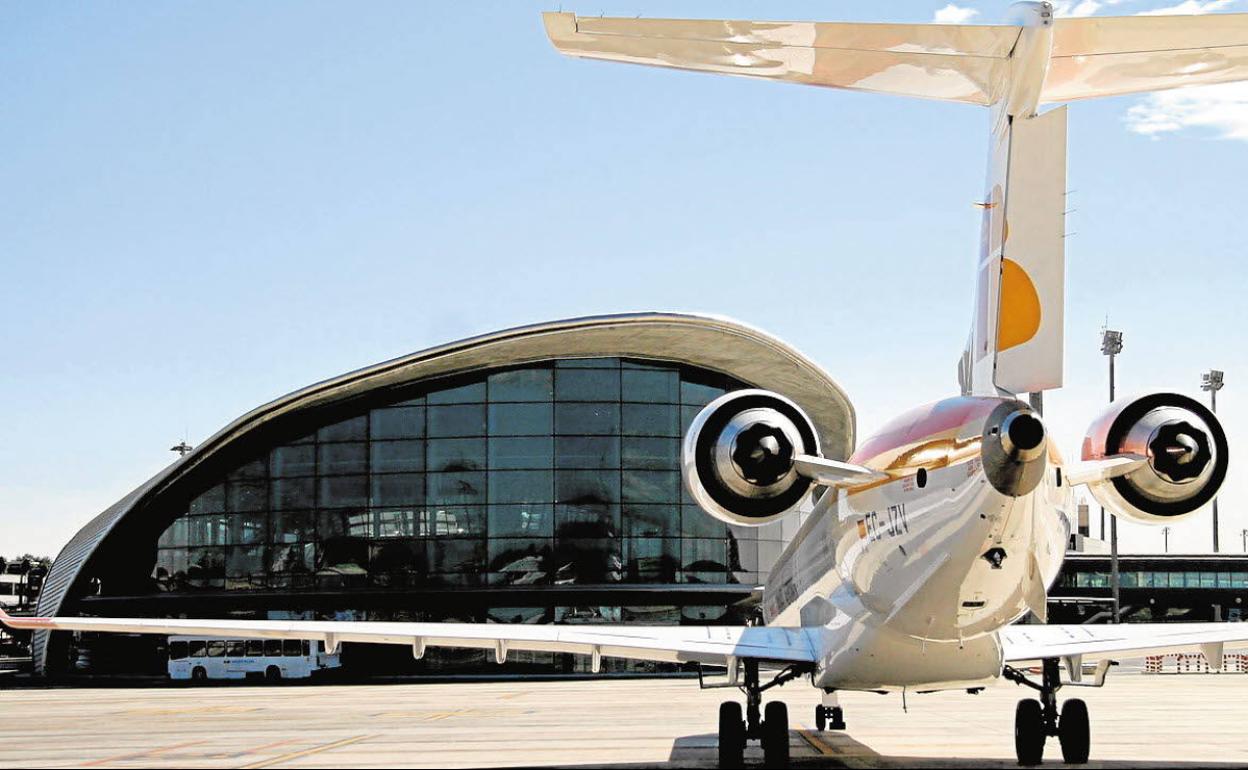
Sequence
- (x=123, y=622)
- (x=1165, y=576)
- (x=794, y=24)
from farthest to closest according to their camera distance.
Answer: (x=1165, y=576), (x=123, y=622), (x=794, y=24)

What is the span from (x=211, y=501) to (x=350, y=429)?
6.45 metres

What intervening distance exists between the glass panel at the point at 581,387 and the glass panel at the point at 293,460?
31.4 feet

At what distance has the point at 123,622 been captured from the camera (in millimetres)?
14883

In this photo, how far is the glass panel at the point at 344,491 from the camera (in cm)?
4691

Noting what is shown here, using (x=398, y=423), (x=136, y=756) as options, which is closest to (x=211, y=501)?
(x=398, y=423)

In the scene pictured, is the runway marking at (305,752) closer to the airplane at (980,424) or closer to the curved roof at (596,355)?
the airplane at (980,424)

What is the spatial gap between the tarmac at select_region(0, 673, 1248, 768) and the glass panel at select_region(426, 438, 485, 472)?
9944 millimetres

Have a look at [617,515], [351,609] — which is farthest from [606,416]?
[351,609]

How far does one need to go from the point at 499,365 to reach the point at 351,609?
409 inches

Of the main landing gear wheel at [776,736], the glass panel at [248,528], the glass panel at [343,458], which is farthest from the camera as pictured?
the glass panel at [248,528]

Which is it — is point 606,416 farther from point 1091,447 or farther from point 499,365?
point 1091,447

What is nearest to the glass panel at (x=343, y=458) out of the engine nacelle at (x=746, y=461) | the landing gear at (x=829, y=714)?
the landing gear at (x=829, y=714)

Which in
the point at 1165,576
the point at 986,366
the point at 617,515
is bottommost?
the point at 1165,576

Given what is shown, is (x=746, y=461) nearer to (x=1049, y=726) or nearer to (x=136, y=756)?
(x=1049, y=726)
